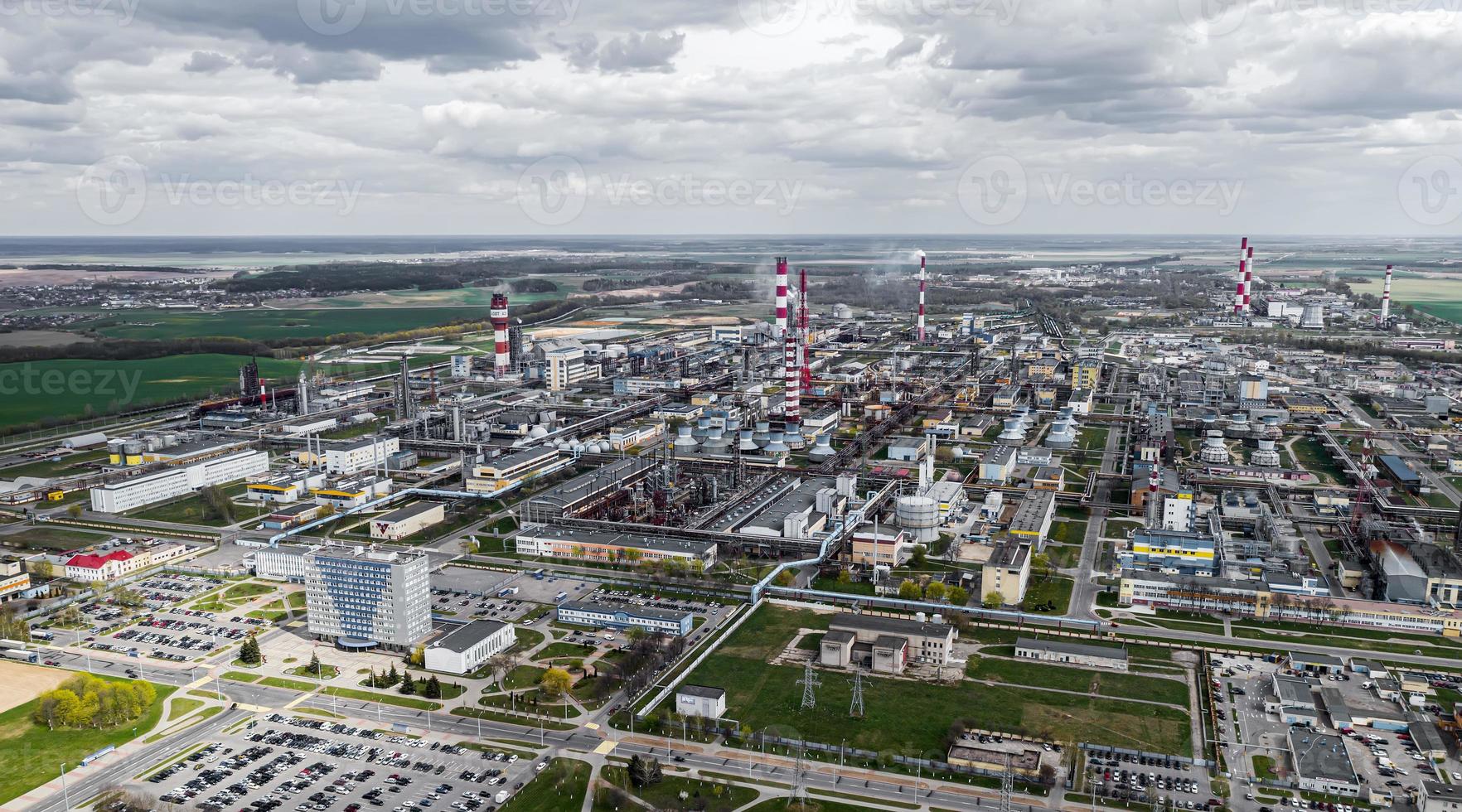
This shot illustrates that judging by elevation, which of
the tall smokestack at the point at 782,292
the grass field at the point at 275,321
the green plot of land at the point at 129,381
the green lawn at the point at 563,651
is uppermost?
the tall smokestack at the point at 782,292

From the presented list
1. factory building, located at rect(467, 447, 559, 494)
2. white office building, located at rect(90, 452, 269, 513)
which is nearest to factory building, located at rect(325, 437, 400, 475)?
white office building, located at rect(90, 452, 269, 513)

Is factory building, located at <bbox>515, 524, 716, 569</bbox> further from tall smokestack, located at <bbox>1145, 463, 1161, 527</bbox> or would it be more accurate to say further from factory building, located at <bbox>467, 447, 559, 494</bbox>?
tall smokestack, located at <bbox>1145, 463, 1161, 527</bbox>

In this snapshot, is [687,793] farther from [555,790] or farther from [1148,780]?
[1148,780]

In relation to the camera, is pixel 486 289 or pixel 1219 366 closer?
pixel 1219 366

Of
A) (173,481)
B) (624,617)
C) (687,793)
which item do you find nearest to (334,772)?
(687,793)

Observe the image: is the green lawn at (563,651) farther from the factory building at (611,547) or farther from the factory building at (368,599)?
the factory building at (611,547)

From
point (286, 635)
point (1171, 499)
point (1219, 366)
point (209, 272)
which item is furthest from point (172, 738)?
point (209, 272)

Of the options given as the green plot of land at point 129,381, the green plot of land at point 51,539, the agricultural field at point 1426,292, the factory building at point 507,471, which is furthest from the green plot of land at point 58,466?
the agricultural field at point 1426,292

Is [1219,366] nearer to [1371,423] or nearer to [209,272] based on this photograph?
[1371,423]
